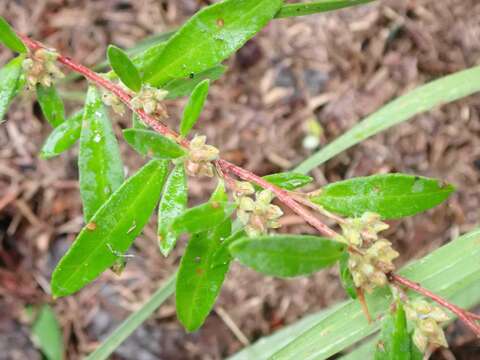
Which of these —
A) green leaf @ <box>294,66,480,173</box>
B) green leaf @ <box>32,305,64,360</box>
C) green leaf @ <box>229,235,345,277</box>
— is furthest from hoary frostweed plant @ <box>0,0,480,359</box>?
green leaf @ <box>32,305,64,360</box>

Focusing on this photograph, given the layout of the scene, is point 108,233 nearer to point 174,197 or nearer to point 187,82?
point 174,197

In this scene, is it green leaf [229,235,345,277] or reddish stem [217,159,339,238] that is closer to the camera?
green leaf [229,235,345,277]

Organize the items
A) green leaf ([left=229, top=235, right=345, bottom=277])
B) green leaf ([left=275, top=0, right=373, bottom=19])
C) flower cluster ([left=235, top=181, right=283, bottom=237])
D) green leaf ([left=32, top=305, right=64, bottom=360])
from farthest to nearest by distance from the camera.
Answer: green leaf ([left=32, top=305, right=64, bottom=360]), green leaf ([left=275, top=0, right=373, bottom=19]), flower cluster ([left=235, top=181, right=283, bottom=237]), green leaf ([left=229, top=235, right=345, bottom=277])

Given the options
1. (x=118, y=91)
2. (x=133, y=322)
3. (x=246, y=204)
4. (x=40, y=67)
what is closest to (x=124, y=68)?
(x=118, y=91)

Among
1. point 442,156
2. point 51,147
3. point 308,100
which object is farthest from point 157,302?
point 442,156

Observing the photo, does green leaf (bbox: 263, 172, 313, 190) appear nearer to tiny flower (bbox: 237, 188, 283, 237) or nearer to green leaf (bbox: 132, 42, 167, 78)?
tiny flower (bbox: 237, 188, 283, 237)

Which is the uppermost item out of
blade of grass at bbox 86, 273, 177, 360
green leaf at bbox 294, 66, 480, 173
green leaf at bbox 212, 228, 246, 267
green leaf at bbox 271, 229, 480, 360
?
green leaf at bbox 212, 228, 246, 267

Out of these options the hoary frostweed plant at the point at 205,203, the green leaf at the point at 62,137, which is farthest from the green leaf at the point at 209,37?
the green leaf at the point at 62,137
